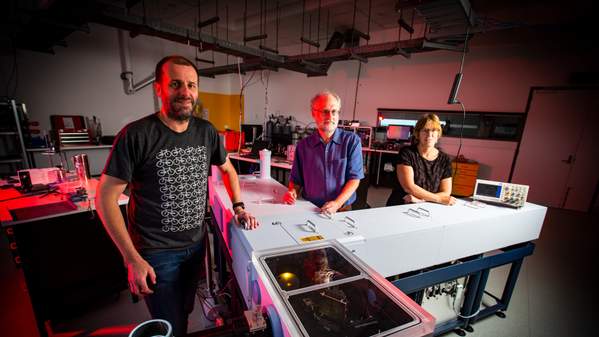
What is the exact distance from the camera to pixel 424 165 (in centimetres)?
170

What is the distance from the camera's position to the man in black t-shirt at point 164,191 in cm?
94

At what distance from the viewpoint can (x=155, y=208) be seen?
1.03m

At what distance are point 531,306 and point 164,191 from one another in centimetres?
282

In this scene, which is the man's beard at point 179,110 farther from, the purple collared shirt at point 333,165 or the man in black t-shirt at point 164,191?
the purple collared shirt at point 333,165

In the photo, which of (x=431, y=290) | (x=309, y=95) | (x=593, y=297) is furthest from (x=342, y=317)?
(x=309, y=95)

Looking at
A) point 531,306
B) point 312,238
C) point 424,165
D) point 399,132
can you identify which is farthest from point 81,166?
point 399,132

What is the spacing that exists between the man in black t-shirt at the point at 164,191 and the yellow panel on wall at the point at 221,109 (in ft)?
21.5

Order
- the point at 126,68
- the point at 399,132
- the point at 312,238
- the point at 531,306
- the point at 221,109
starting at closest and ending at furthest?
the point at 312,238, the point at 531,306, the point at 399,132, the point at 126,68, the point at 221,109

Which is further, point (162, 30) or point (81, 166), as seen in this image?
point (162, 30)

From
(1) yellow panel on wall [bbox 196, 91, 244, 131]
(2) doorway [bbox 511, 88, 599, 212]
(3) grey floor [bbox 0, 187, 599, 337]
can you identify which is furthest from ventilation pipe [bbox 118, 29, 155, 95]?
(2) doorway [bbox 511, 88, 599, 212]

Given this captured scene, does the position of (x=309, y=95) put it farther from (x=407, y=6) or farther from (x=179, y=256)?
(x=179, y=256)

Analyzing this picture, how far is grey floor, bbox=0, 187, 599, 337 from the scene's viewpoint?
66.5 inches

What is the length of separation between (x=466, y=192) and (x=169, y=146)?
5219 mm

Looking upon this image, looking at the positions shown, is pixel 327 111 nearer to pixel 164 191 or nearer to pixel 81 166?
pixel 164 191
